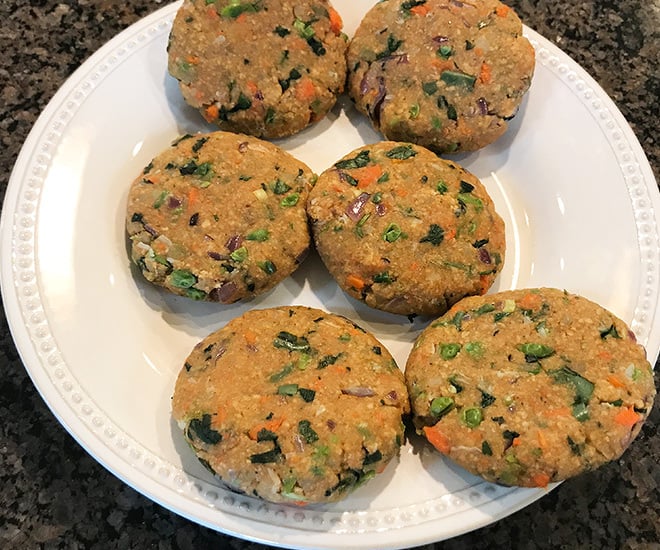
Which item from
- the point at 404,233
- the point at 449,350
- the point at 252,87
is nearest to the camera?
the point at 449,350

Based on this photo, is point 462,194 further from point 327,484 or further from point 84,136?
point 84,136

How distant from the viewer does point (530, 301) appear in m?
1.53

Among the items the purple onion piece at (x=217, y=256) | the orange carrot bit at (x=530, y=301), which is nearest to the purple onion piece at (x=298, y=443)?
the purple onion piece at (x=217, y=256)

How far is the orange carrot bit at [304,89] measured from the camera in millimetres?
1752

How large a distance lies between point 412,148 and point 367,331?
49cm

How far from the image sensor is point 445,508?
1438mm

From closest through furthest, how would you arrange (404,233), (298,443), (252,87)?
(298,443) < (404,233) < (252,87)

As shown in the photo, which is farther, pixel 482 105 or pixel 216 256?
pixel 482 105

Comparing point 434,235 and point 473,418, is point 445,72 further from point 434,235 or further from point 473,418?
point 473,418

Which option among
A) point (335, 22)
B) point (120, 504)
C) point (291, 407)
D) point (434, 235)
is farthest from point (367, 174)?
point (120, 504)

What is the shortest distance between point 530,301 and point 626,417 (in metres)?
0.32

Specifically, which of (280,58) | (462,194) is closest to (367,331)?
(462,194)

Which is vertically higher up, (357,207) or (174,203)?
(174,203)

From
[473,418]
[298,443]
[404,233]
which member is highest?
[404,233]
